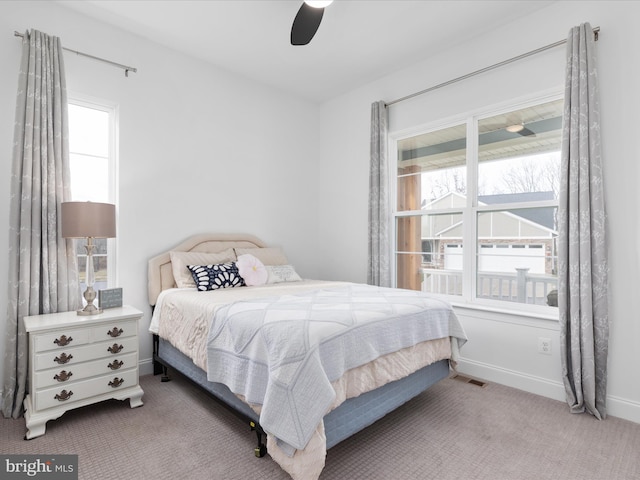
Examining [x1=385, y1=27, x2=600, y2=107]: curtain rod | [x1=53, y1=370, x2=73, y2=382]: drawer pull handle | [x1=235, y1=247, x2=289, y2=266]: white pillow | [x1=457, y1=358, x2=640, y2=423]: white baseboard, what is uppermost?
[x1=385, y1=27, x2=600, y2=107]: curtain rod

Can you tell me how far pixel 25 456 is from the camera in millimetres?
1853

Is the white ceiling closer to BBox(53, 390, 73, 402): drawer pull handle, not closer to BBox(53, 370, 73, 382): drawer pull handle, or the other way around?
BBox(53, 370, 73, 382): drawer pull handle

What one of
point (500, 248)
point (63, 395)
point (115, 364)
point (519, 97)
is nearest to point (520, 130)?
point (519, 97)

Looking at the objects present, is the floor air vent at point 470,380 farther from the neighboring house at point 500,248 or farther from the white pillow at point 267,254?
the white pillow at point 267,254

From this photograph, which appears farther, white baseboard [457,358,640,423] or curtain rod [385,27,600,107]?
curtain rod [385,27,600,107]

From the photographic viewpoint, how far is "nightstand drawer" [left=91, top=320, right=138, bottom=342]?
232 centimetres

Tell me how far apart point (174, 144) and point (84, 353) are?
6.26 ft

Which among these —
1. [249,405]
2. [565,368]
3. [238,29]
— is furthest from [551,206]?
[238,29]

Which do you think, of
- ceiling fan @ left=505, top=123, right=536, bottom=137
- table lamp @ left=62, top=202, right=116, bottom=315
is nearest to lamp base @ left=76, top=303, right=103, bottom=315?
table lamp @ left=62, top=202, right=116, bottom=315

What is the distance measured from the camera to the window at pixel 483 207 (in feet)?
9.28

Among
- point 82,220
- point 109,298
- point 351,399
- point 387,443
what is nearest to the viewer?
point 351,399

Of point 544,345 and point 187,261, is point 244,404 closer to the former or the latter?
point 187,261

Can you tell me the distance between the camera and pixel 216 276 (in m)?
3.00

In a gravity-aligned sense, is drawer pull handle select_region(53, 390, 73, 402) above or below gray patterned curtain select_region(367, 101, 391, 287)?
below
